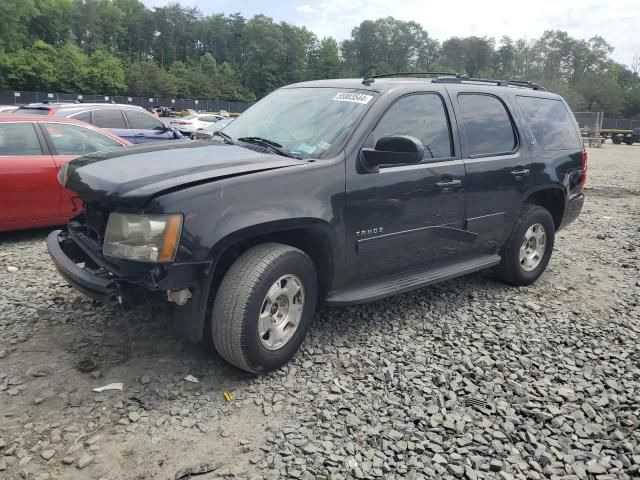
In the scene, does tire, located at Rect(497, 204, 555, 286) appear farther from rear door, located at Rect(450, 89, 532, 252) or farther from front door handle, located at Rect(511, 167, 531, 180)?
front door handle, located at Rect(511, 167, 531, 180)

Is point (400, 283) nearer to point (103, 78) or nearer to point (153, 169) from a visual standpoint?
point (153, 169)

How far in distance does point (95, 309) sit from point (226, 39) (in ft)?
455

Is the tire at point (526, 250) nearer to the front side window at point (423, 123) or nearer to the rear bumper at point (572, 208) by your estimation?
the rear bumper at point (572, 208)

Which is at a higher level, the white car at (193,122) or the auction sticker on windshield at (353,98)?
the white car at (193,122)

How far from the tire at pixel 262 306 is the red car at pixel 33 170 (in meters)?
3.45

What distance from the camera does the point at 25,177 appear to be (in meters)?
5.71

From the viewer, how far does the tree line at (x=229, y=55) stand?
228 ft

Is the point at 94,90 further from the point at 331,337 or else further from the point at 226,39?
the point at 331,337

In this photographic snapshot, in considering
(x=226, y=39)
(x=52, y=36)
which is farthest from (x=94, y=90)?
(x=226, y=39)

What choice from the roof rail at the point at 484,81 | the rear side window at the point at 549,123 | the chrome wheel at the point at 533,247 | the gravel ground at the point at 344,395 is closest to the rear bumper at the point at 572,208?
the chrome wheel at the point at 533,247

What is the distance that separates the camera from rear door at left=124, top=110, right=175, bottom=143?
10625 millimetres

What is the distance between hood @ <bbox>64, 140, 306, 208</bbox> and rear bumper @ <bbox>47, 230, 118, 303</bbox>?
44cm

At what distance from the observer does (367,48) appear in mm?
128000

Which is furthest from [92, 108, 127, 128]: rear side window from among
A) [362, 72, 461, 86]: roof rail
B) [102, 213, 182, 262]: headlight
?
[102, 213, 182, 262]: headlight
